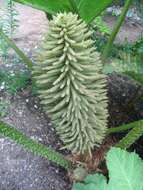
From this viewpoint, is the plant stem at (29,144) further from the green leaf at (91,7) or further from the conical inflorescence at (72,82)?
the green leaf at (91,7)

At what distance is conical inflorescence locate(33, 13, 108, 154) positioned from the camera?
1.28 m

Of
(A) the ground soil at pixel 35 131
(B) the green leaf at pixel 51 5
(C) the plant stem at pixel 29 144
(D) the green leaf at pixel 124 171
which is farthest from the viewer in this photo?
(A) the ground soil at pixel 35 131

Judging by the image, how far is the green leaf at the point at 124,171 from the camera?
1.23 metres

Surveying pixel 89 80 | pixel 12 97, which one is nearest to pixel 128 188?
pixel 89 80

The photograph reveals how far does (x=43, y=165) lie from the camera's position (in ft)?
5.34

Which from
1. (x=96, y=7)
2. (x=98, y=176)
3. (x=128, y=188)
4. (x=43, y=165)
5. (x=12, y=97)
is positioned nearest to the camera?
(x=128, y=188)

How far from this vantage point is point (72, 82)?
1353mm

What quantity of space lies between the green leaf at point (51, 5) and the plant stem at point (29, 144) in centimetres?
36

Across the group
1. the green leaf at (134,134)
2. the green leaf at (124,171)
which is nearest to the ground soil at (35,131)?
the green leaf at (134,134)

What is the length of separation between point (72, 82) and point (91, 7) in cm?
28

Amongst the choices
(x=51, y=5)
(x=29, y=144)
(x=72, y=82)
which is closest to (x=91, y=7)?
(x=51, y=5)

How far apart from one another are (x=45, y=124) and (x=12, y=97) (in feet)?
0.48

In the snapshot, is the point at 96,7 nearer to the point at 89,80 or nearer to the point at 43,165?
the point at 89,80

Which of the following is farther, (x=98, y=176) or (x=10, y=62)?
(x=10, y=62)
